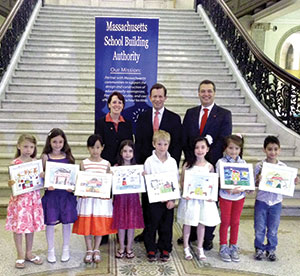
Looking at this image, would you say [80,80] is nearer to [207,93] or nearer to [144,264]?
[207,93]

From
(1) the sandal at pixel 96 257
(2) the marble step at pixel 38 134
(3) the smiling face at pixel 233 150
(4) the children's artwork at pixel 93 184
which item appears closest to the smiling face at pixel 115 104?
(4) the children's artwork at pixel 93 184

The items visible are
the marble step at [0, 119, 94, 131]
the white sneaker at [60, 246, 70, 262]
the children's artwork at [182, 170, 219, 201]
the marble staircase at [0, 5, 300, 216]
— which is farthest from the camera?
the marble step at [0, 119, 94, 131]

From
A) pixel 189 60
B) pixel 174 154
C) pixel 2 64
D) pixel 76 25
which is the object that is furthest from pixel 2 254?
pixel 76 25

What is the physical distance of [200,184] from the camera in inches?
116

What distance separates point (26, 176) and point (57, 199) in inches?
13.8

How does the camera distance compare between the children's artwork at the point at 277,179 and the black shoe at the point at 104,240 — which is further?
the black shoe at the point at 104,240

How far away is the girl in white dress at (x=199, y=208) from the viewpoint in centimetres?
299

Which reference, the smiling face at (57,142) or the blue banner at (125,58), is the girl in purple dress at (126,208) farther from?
the blue banner at (125,58)

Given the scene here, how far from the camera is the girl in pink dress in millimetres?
2799

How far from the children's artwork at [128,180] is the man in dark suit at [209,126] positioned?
603 mm

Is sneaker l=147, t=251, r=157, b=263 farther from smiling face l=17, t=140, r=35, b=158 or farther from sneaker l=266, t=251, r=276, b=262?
smiling face l=17, t=140, r=35, b=158

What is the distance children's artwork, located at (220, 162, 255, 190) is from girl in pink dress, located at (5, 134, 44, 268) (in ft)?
5.43

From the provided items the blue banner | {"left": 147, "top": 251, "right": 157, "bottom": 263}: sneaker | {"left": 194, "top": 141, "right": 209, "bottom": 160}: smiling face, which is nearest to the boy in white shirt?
{"left": 147, "top": 251, "right": 157, "bottom": 263}: sneaker

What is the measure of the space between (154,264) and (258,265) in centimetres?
98
